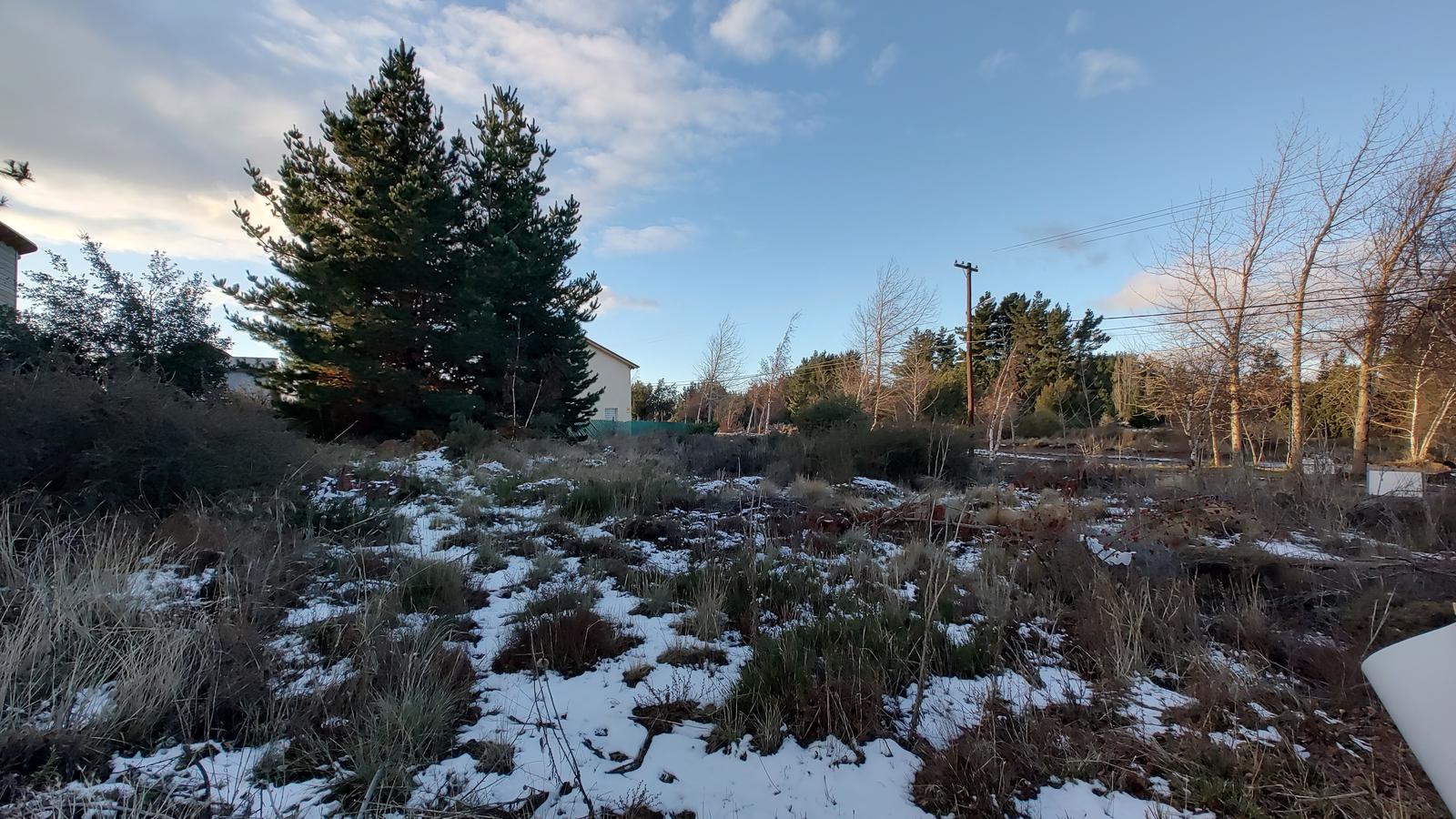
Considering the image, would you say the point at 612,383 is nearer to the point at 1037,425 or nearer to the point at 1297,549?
the point at 1037,425

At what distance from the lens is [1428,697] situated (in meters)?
1.87

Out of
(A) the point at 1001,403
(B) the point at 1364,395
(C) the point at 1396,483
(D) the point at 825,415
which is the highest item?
(B) the point at 1364,395

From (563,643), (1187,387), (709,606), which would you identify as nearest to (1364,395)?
(1187,387)

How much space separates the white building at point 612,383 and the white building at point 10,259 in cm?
2573

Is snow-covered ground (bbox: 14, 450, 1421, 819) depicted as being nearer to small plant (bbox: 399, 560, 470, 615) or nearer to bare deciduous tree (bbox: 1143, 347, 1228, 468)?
small plant (bbox: 399, 560, 470, 615)

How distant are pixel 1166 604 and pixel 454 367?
17.5 meters

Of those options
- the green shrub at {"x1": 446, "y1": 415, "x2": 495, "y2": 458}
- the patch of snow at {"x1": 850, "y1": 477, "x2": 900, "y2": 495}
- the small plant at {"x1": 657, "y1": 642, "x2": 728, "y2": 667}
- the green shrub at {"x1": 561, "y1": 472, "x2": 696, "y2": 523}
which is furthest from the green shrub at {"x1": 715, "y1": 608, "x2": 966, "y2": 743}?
the green shrub at {"x1": 446, "y1": 415, "x2": 495, "y2": 458}

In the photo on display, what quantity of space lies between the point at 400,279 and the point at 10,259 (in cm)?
975

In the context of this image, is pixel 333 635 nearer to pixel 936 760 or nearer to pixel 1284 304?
pixel 936 760

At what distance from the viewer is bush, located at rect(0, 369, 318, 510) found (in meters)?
4.46

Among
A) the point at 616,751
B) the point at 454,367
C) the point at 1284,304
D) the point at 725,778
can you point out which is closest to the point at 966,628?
the point at 725,778

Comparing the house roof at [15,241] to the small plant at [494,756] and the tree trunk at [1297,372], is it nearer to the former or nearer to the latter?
the small plant at [494,756]

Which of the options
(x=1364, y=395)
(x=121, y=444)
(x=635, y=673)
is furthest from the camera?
(x=1364, y=395)

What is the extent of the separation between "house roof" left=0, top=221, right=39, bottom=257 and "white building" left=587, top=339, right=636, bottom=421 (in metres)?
25.5
